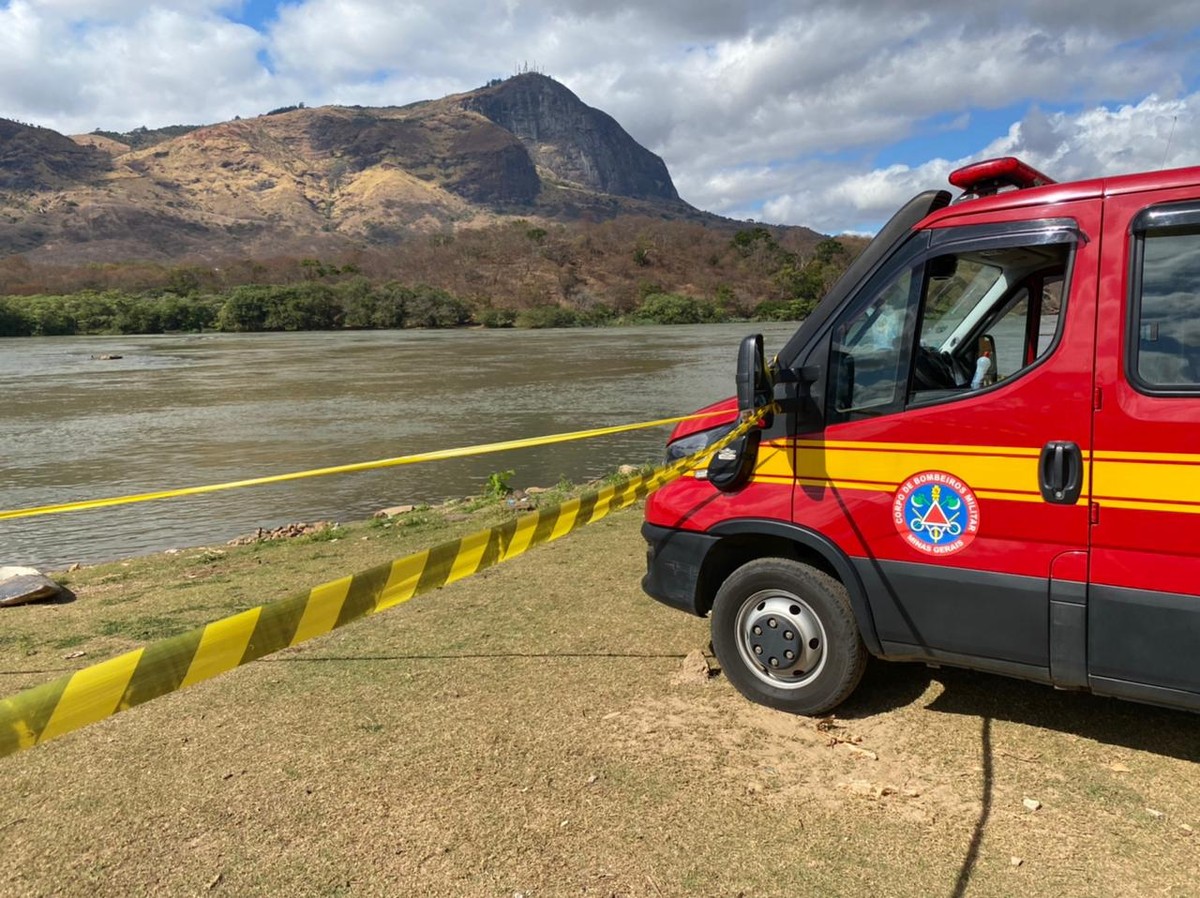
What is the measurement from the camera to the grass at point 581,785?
293cm

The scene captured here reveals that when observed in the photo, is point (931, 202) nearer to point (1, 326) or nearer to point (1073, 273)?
point (1073, 273)

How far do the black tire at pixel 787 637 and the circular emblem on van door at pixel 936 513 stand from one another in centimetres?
46

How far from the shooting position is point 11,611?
6.25 m

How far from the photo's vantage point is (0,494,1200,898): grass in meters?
2.93

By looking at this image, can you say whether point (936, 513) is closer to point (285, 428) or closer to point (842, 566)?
point (842, 566)

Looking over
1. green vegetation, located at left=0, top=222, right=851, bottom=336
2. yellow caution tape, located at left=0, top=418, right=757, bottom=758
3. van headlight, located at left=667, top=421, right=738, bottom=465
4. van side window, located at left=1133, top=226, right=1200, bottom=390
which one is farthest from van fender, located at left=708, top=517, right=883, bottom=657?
green vegetation, located at left=0, top=222, right=851, bottom=336

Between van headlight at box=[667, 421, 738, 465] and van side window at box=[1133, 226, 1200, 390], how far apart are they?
173cm

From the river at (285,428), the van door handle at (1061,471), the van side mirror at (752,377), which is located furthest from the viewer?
the river at (285,428)

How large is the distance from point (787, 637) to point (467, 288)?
402ft

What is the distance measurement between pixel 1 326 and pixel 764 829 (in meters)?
100

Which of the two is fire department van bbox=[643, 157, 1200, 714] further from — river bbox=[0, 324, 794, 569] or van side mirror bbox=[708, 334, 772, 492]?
river bbox=[0, 324, 794, 569]

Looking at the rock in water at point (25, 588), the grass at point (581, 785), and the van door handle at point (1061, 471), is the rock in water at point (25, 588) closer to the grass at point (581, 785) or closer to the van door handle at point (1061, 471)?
the grass at point (581, 785)

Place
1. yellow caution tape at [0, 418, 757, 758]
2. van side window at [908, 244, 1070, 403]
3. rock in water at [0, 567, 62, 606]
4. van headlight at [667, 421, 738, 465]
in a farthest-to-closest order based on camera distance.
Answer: rock in water at [0, 567, 62, 606] < van headlight at [667, 421, 738, 465] < van side window at [908, 244, 1070, 403] < yellow caution tape at [0, 418, 757, 758]

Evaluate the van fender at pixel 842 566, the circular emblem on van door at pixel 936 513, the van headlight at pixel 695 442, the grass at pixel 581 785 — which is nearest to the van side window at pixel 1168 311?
the circular emblem on van door at pixel 936 513
